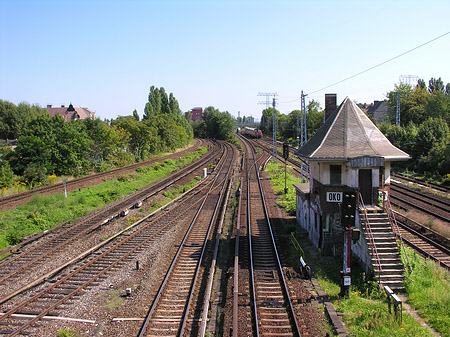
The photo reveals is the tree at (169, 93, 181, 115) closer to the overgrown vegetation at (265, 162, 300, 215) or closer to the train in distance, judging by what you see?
the train in distance

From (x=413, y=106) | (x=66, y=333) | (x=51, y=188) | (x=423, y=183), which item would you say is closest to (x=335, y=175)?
(x=66, y=333)

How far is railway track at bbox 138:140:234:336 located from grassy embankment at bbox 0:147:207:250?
27.0 ft

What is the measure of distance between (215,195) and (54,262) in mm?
15986

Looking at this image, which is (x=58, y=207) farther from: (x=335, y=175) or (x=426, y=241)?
(x=426, y=241)

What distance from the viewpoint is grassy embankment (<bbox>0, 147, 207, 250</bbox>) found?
19125 mm

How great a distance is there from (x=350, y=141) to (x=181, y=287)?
913cm

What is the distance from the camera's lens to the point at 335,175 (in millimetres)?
15094

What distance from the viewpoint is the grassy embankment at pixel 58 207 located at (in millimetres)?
19125

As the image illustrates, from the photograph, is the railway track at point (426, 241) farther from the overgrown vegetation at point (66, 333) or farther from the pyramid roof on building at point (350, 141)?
the overgrown vegetation at point (66, 333)

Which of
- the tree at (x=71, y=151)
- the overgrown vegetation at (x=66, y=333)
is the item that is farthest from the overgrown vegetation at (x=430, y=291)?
the tree at (x=71, y=151)

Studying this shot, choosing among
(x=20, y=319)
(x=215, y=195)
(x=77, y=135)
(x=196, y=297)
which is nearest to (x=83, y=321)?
(x=20, y=319)

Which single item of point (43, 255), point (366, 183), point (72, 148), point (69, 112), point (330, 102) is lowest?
point (43, 255)

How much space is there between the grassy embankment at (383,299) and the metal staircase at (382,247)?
0.36 m

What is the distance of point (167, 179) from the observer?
121 ft
